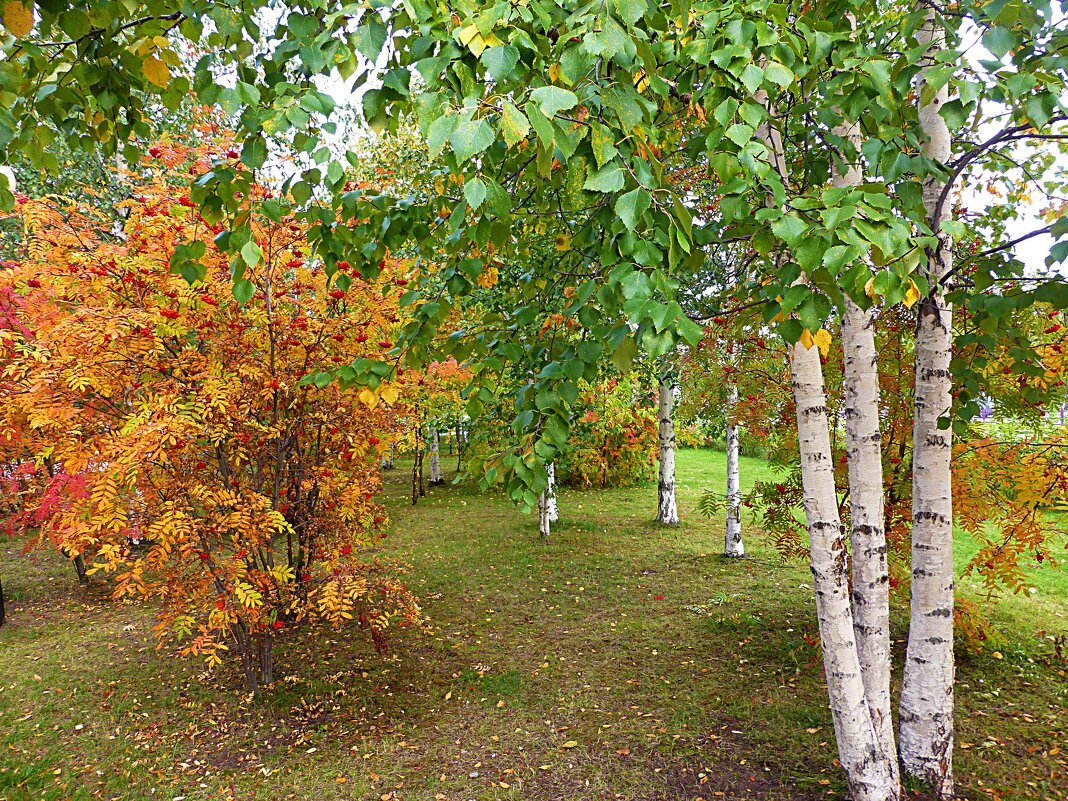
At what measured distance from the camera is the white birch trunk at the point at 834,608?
8.93 ft

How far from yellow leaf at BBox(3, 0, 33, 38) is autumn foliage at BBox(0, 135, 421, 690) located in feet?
4.94

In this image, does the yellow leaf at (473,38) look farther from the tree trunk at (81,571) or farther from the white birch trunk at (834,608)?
the tree trunk at (81,571)

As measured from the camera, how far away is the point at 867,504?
2957 millimetres

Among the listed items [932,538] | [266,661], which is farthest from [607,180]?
[266,661]

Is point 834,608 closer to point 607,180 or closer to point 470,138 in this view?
point 607,180

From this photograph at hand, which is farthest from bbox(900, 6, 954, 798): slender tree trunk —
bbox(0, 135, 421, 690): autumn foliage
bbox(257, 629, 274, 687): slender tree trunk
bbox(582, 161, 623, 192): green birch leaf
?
bbox(257, 629, 274, 687): slender tree trunk

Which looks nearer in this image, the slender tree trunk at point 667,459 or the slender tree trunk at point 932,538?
the slender tree trunk at point 932,538

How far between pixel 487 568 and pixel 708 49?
6745 millimetres

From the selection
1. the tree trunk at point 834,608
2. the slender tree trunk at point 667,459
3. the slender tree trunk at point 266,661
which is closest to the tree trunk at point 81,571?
the slender tree trunk at point 266,661

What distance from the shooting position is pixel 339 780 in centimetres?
347

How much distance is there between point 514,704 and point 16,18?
13.8ft

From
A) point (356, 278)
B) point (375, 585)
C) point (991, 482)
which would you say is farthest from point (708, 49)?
point (375, 585)

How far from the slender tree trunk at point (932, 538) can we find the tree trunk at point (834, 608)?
35 cm

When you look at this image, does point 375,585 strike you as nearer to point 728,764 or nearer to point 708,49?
point 728,764
